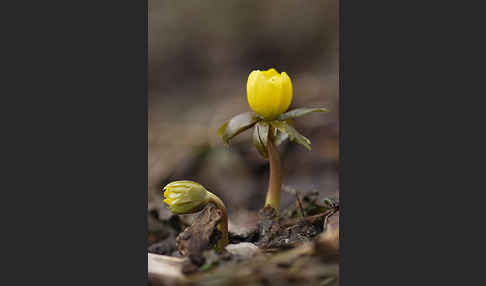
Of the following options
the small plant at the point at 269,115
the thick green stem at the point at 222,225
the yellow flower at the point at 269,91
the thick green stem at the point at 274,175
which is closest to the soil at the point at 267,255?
the thick green stem at the point at 222,225

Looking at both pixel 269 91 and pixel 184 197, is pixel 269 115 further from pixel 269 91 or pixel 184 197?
pixel 184 197

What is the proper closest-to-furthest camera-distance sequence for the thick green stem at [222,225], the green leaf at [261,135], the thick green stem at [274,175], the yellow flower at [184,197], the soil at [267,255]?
the soil at [267,255] → the yellow flower at [184,197] → the thick green stem at [222,225] → the green leaf at [261,135] → the thick green stem at [274,175]

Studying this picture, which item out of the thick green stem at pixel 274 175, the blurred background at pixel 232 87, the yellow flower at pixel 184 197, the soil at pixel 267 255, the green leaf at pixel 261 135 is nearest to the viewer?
the soil at pixel 267 255

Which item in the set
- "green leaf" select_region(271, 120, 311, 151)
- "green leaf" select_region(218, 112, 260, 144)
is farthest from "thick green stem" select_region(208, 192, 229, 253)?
"green leaf" select_region(271, 120, 311, 151)

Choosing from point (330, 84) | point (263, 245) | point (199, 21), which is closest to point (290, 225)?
point (263, 245)

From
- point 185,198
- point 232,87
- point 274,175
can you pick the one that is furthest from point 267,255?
point 232,87

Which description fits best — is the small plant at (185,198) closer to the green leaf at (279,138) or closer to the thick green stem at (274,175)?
the thick green stem at (274,175)
